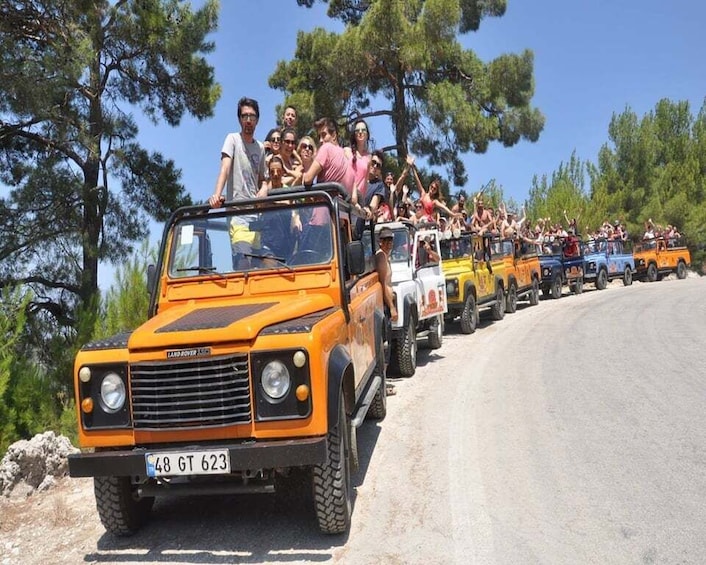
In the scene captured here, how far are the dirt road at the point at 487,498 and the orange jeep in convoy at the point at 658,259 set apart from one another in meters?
20.4

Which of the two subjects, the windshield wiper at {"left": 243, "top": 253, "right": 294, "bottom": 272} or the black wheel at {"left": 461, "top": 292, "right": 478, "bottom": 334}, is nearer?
the windshield wiper at {"left": 243, "top": 253, "right": 294, "bottom": 272}

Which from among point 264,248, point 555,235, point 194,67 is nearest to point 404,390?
point 264,248

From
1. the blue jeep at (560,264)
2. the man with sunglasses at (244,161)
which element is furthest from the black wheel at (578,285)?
the man with sunglasses at (244,161)

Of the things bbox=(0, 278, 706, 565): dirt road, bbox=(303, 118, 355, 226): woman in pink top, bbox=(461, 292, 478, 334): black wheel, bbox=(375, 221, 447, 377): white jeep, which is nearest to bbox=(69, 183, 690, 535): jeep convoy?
bbox=(0, 278, 706, 565): dirt road

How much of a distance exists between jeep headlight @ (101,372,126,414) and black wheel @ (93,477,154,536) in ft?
1.69

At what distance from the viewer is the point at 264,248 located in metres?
5.24

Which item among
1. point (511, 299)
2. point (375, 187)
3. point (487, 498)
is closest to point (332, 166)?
point (375, 187)

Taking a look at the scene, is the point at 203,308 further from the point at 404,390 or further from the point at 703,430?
the point at 703,430

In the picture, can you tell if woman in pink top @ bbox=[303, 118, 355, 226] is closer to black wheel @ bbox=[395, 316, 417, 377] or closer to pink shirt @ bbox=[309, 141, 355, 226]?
pink shirt @ bbox=[309, 141, 355, 226]

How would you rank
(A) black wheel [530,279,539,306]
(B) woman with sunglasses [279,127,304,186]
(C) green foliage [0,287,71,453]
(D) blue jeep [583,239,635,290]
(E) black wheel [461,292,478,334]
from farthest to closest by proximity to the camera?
(D) blue jeep [583,239,635,290] → (A) black wheel [530,279,539,306] → (E) black wheel [461,292,478,334] → (B) woman with sunglasses [279,127,304,186] → (C) green foliage [0,287,71,453]

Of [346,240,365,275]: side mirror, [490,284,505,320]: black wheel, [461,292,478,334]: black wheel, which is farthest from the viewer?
[490,284,505,320]: black wheel

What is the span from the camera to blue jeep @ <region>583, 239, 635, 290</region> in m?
23.2

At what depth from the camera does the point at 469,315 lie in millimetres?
12977

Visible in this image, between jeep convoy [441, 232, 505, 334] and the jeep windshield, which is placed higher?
the jeep windshield
